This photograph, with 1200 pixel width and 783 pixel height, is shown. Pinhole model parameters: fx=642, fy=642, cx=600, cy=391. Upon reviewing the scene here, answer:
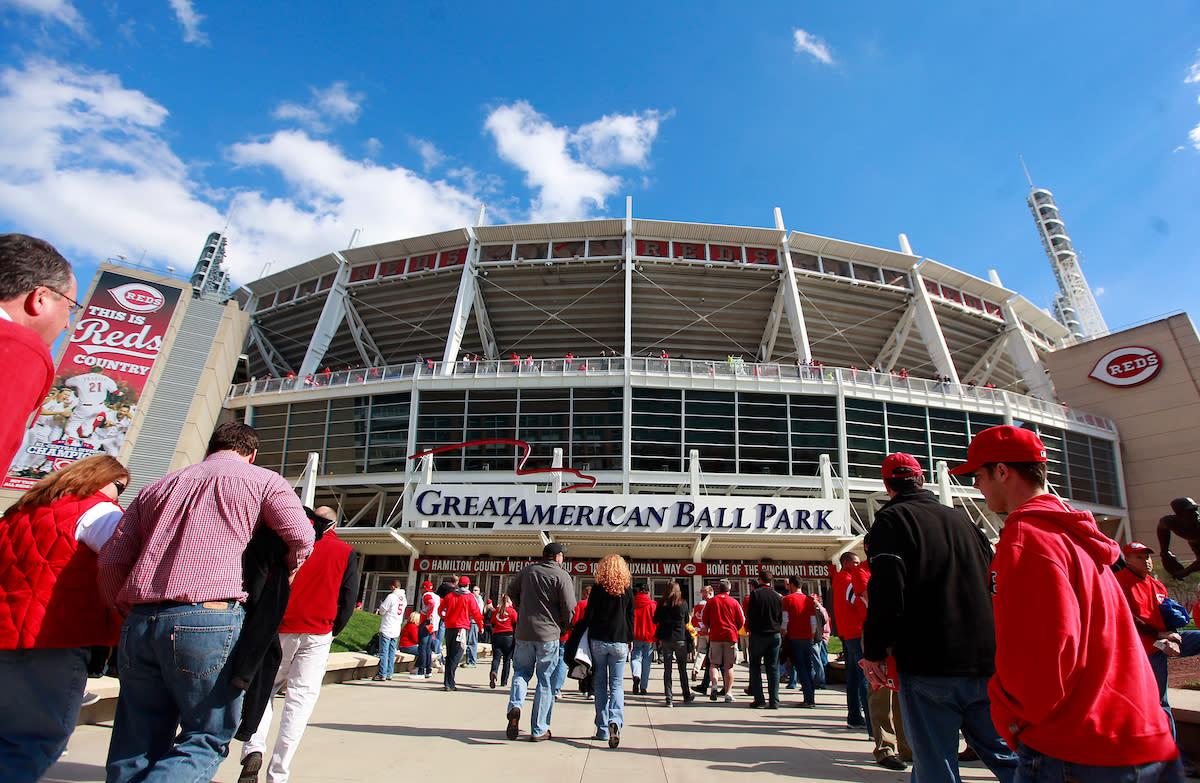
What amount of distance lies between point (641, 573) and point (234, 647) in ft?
84.6

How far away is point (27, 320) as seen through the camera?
6.40 feet

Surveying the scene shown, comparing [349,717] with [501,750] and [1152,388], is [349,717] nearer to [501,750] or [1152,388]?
[501,750]

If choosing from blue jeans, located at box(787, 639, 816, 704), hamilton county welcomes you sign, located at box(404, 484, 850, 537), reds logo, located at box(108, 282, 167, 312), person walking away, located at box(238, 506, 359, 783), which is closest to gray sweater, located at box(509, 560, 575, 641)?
person walking away, located at box(238, 506, 359, 783)

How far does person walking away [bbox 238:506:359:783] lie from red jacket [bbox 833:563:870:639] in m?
5.25

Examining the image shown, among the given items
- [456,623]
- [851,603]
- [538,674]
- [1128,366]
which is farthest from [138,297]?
[1128,366]

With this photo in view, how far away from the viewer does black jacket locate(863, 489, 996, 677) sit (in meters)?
2.89

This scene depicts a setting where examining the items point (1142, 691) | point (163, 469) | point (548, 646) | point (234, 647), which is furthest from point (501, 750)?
point (163, 469)

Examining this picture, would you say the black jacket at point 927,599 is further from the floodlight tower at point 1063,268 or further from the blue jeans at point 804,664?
the floodlight tower at point 1063,268

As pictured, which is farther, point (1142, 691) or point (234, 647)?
point (234, 647)

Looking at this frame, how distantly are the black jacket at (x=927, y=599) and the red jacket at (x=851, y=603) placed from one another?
13.7ft

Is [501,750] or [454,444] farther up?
[454,444]

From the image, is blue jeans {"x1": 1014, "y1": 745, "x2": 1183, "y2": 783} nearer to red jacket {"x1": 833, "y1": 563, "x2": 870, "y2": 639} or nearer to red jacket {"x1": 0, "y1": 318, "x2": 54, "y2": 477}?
red jacket {"x1": 0, "y1": 318, "x2": 54, "y2": 477}

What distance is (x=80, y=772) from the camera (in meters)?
4.03

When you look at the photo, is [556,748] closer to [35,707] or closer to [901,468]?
[901,468]
